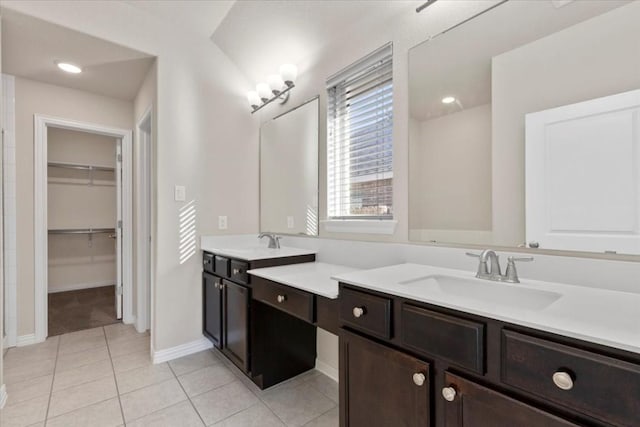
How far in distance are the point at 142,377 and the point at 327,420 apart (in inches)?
53.3

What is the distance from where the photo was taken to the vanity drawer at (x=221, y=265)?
82.4 inches

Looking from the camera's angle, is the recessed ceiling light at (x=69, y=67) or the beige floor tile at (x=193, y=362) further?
the recessed ceiling light at (x=69, y=67)

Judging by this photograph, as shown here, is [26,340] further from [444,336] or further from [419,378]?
[444,336]

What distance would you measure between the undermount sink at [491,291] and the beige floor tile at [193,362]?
183cm

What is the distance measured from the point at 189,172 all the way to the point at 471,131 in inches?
80.6

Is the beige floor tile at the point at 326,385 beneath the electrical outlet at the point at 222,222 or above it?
beneath

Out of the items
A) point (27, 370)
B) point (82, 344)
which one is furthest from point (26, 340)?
point (27, 370)

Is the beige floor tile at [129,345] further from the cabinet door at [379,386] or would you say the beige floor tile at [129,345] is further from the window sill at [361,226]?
the cabinet door at [379,386]

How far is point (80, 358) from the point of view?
2.32 meters

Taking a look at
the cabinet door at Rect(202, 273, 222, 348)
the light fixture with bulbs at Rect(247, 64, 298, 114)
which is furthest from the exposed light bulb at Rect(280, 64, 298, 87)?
the cabinet door at Rect(202, 273, 222, 348)

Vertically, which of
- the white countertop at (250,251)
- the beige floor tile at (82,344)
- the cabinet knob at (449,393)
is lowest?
the beige floor tile at (82,344)

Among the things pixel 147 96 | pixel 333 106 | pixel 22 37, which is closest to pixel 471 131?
pixel 333 106

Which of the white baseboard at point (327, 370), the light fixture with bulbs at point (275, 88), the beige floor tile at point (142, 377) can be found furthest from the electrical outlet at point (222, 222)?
the white baseboard at point (327, 370)

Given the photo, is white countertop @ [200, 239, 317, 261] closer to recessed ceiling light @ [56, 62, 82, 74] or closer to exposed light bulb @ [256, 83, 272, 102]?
exposed light bulb @ [256, 83, 272, 102]
